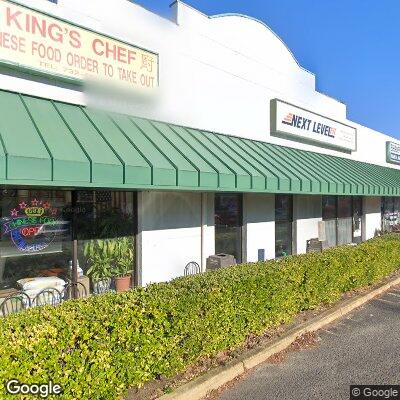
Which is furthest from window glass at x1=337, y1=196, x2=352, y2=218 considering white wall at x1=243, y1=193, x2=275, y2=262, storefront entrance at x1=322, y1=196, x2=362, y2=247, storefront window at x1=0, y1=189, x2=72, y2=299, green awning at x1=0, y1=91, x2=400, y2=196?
storefront window at x1=0, y1=189, x2=72, y2=299

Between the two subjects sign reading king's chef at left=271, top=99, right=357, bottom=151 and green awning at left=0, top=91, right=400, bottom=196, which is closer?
green awning at left=0, top=91, right=400, bottom=196

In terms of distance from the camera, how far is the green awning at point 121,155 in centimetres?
501

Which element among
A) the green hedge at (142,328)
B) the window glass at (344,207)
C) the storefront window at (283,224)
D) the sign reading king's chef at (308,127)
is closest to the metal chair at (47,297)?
the green hedge at (142,328)

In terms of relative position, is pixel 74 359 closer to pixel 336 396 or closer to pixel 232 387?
pixel 232 387

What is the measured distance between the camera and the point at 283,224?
40.1 ft

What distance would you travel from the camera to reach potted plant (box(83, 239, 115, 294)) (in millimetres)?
7320

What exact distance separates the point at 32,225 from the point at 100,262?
62.9 inches

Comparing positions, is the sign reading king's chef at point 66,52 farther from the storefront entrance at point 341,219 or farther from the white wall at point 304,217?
the storefront entrance at point 341,219

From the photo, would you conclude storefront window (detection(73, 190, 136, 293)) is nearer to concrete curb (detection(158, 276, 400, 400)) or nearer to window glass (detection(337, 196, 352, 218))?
concrete curb (detection(158, 276, 400, 400))

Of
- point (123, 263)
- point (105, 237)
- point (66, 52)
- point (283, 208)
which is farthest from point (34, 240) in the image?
point (283, 208)

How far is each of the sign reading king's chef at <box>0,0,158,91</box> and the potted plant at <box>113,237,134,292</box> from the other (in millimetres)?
3225

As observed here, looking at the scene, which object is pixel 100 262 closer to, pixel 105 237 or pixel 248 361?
pixel 105 237

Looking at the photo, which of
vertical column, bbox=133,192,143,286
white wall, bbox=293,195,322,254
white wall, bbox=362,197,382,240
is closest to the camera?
vertical column, bbox=133,192,143,286

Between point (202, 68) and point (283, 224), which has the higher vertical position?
point (202, 68)
